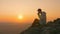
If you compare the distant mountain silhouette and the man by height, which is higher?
the man

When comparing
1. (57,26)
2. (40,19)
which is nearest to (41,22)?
(40,19)

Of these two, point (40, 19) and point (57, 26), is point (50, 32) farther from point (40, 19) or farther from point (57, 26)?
point (40, 19)

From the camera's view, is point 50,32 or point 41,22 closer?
point 50,32

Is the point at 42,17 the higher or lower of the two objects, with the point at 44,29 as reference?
higher

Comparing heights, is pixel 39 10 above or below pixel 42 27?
above

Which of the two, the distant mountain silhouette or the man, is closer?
the distant mountain silhouette

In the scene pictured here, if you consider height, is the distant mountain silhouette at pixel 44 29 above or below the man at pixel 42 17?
below

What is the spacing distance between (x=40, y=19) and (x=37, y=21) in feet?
2.62

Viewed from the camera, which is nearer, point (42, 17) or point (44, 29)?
point (44, 29)

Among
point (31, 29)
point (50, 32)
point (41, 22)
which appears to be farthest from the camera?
point (41, 22)

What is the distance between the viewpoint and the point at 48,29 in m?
31.6

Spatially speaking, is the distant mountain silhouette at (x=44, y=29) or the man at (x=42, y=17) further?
the man at (x=42, y=17)

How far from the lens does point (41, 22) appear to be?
3547cm

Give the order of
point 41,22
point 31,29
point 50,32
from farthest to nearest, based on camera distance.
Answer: point 41,22 → point 31,29 → point 50,32
